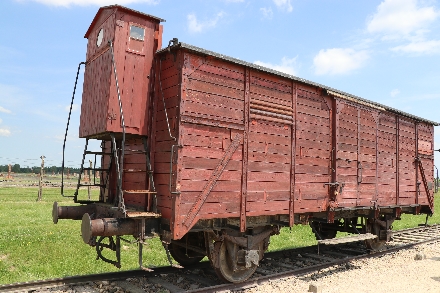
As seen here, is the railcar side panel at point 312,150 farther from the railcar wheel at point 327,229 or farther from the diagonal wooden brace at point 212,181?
the railcar wheel at point 327,229

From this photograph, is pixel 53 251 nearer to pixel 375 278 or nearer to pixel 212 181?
pixel 212 181

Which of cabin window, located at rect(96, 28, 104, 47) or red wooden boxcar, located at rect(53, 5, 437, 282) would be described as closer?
red wooden boxcar, located at rect(53, 5, 437, 282)

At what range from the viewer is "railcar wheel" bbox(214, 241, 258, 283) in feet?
22.2

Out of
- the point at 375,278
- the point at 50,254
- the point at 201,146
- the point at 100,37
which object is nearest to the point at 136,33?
the point at 100,37

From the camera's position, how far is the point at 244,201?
6.82m

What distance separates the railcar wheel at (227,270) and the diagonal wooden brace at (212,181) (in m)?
1.17

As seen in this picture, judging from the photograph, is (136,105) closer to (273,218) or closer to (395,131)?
(273,218)

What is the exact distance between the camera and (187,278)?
7121mm

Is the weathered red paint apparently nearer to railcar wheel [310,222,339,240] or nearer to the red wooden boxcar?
the red wooden boxcar

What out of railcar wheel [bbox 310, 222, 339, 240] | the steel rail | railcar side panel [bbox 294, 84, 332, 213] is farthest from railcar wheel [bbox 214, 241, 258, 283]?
railcar wheel [bbox 310, 222, 339, 240]

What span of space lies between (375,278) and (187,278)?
161 inches

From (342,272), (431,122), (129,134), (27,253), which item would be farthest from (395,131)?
(27,253)

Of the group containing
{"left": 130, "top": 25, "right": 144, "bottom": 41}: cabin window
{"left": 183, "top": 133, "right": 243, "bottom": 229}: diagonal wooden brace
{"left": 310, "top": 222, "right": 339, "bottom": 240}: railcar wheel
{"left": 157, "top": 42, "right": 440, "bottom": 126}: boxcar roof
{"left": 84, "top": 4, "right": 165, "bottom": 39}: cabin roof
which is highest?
{"left": 84, "top": 4, "right": 165, "bottom": 39}: cabin roof

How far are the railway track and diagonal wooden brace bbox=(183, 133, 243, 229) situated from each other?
1.22m
